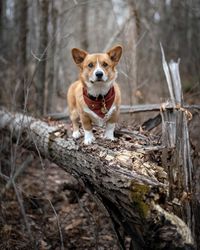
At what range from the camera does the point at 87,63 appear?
385cm

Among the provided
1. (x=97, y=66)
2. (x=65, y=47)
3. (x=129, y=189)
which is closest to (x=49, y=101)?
(x=65, y=47)

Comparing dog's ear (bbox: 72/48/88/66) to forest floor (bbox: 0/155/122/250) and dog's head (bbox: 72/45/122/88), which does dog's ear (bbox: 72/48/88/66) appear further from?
forest floor (bbox: 0/155/122/250)

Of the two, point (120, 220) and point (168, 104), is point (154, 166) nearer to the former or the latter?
point (120, 220)

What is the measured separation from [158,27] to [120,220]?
1169 centimetres

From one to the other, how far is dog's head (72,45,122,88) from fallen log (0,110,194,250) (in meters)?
0.65

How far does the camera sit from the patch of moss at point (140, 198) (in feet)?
8.82

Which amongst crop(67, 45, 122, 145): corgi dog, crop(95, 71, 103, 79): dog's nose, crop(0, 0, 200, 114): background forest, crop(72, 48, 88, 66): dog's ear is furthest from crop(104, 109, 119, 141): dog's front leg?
crop(0, 0, 200, 114): background forest

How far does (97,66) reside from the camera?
3.74m

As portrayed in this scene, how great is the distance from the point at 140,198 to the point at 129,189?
14cm

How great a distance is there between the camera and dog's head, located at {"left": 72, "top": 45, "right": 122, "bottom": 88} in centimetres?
371

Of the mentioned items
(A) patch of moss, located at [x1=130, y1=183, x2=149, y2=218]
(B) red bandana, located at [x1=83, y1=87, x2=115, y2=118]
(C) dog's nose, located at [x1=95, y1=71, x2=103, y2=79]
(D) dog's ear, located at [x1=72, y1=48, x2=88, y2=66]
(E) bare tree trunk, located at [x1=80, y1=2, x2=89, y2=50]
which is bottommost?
(A) patch of moss, located at [x1=130, y1=183, x2=149, y2=218]

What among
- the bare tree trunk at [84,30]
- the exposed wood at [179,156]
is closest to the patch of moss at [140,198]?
the exposed wood at [179,156]

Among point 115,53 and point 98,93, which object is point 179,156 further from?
point 115,53

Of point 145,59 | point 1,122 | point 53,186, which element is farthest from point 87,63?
point 145,59
